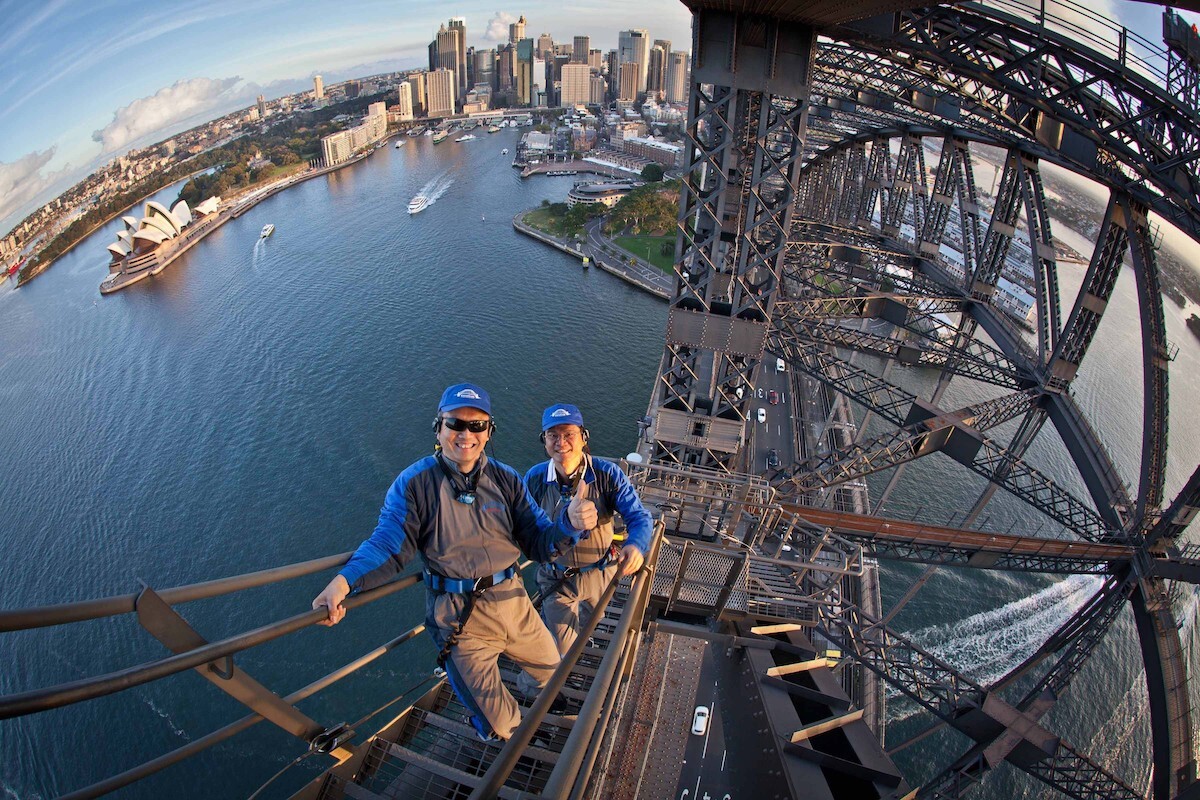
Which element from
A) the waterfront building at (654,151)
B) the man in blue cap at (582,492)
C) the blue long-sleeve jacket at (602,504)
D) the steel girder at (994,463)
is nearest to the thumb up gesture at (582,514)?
the man in blue cap at (582,492)

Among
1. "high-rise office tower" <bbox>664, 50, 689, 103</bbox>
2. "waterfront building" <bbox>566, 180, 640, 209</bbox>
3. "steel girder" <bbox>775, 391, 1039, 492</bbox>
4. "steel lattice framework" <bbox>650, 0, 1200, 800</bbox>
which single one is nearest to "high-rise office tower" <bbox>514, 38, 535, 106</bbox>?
"high-rise office tower" <bbox>664, 50, 689, 103</bbox>

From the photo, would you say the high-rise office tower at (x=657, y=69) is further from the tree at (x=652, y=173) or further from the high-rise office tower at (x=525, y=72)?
the tree at (x=652, y=173)

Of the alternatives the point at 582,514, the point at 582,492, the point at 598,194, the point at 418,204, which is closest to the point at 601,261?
the point at 598,194

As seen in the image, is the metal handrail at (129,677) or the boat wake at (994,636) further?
the boat wake at (994,636)

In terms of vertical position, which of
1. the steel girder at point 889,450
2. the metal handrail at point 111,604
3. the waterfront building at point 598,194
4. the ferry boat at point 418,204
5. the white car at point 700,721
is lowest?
the white car at point 700,721

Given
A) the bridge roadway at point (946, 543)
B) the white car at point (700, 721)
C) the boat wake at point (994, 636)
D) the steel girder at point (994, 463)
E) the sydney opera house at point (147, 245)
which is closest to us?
the white car at point (700, 721)

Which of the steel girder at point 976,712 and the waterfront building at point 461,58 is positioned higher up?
the waterfront building at point 461,58

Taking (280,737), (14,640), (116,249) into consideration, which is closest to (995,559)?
(280,737)
